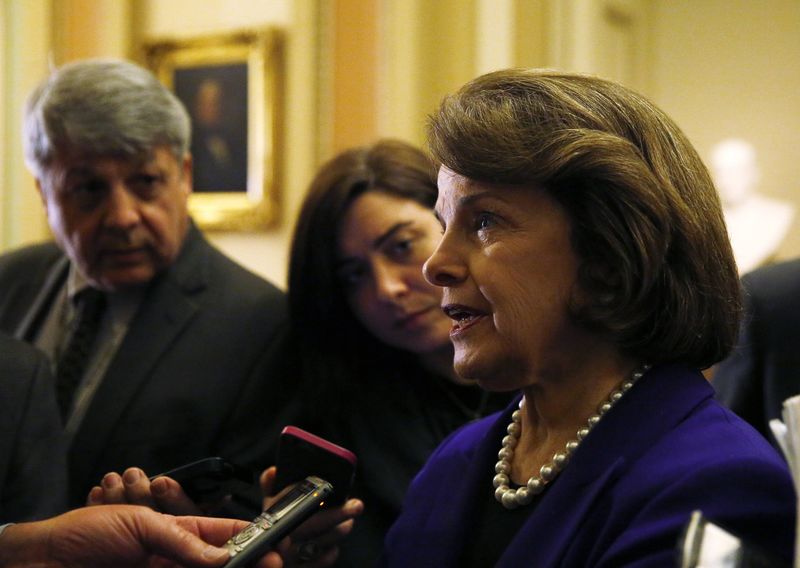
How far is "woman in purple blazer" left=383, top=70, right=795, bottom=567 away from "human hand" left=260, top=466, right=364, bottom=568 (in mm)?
301

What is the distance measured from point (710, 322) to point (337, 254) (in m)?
1.36

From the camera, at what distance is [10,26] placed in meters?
6.27

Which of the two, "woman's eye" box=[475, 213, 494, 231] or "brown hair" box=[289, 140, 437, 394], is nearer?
"woman's eye" box=[475, 213, 494, 231]

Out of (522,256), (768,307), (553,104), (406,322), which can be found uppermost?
(553,104)

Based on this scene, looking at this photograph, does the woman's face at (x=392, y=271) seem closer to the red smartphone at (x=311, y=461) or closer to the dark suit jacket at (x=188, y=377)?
the dark suit jacket at (x=188, y=377)

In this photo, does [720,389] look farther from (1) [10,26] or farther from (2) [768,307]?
(1) [10,26]

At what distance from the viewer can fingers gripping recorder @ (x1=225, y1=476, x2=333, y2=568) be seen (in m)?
1.80

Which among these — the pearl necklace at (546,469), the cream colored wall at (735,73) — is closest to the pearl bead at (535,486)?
the pearl necklace at (546,469)

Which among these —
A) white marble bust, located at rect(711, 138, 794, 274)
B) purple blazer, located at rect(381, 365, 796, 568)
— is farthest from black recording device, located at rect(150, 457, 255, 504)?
white marble bust, located at rect(711, 138, 794, 274)

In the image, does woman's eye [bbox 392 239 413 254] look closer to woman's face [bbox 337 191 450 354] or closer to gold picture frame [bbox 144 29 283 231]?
woman's face [bbox 337 191 450 354]

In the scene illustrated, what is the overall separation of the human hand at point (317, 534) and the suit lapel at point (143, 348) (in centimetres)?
78

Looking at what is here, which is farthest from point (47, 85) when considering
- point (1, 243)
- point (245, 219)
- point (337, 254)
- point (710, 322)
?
point (1, 243)

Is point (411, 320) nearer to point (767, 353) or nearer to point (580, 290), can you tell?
point (767, 353)

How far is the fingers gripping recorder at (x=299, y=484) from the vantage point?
1.82 metres
